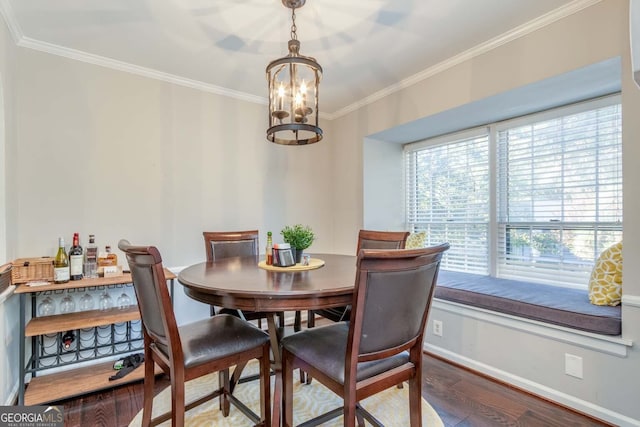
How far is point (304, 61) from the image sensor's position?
1.74 m

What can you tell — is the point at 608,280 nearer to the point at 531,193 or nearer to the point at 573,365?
the point at 573,365

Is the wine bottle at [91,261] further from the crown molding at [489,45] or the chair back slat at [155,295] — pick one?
the crown molding at [489,45]

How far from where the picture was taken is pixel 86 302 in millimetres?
2414

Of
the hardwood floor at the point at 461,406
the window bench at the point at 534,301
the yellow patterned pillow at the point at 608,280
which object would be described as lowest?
the hardwood floor at the point at 461,406

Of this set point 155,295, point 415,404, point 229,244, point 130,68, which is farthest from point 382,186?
point 155,295

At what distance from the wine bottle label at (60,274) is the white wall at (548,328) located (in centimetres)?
274

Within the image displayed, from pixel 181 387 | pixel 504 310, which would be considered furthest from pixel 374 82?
pixel 181 387

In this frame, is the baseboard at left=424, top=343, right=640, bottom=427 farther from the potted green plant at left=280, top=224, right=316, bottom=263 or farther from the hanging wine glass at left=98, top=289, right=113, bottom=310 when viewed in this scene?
the hanging wine glass at left=98, top=289, right=113, bottom=310

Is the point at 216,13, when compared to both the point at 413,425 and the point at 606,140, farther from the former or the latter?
the point at 606,140

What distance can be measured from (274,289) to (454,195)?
2.62m

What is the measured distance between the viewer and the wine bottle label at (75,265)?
2160 millimetres

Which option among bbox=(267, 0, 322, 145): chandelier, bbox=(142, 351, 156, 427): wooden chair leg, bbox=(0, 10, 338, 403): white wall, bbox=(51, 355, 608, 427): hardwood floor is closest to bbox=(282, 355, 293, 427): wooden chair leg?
bbox=(142, 351, 156, 427): wooden chair leg

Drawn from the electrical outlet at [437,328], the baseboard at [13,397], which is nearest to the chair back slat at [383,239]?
the electrical outlet at [437,328]

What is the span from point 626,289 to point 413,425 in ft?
4.54
